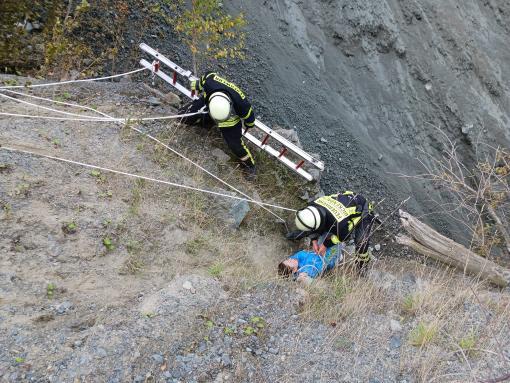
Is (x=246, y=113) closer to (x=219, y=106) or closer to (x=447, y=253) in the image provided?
(x=219, y=106)

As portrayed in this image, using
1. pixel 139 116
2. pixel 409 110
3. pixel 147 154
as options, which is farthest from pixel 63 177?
pixel 409 110

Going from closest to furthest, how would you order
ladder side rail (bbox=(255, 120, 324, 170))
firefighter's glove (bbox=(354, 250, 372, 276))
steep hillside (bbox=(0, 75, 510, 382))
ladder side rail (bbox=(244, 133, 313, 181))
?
steep hillside (bbox=(0, 75, 510, 382)) → firefighter's glove (bbox=(354, 250, 372, 276)) → ladder side rail (bbox=(255, 120, 324, 170)) → ladder side rail (bbox=(244, 133, 313, 181))

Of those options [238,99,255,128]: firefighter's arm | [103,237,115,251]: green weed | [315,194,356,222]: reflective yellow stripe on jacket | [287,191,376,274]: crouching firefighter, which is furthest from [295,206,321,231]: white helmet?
[103,237,115,251]: green weed

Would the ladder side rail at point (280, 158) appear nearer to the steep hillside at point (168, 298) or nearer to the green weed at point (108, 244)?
the steep hillside at point (168, 298)

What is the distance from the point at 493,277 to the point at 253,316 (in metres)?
3.77

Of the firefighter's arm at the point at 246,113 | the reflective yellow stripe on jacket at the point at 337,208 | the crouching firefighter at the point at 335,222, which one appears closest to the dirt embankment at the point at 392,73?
the firefighter's arm at the point at 246,113

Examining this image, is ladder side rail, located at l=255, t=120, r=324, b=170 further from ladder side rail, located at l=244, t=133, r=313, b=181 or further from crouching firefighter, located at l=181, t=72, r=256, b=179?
crouching firefighter, located at l=181, t=72, r=256, b=179

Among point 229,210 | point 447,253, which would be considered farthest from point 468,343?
point 229,210

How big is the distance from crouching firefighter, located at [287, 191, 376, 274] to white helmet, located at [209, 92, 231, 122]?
1.49 meters

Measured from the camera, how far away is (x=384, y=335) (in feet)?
13.5

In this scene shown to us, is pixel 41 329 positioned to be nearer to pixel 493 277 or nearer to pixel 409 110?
pixel 493 277

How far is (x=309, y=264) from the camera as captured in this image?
17.3 feet

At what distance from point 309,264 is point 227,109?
2.06 meters

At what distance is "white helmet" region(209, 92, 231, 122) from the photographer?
222 inches
